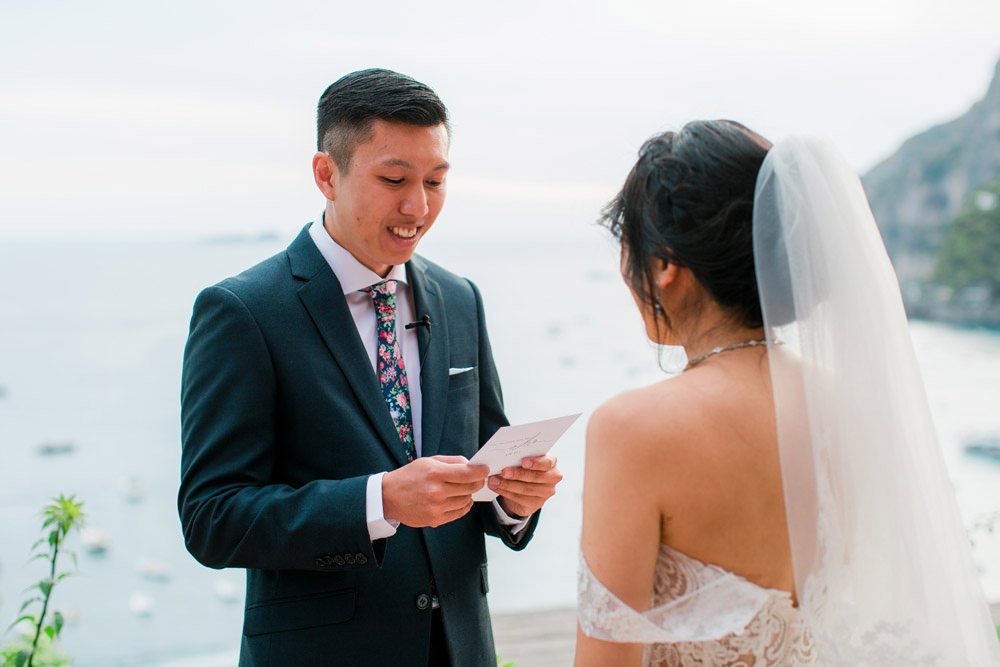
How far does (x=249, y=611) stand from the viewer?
5.51ft

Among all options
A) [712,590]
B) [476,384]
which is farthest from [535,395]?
[712,590]

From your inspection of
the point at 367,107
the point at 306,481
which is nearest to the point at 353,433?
the point at 306,481

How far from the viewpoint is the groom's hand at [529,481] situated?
163cm

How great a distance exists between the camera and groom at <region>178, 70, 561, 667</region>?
1560 millimetres

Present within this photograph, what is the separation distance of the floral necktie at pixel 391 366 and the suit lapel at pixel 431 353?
3 centimetres

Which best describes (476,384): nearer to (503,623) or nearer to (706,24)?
(503,623)

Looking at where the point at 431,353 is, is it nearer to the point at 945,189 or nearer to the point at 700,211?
the point at 700,211

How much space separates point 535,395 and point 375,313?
19.1 ft

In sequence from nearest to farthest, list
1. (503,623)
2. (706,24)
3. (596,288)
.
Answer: (503,623), (706,24), (596,288)

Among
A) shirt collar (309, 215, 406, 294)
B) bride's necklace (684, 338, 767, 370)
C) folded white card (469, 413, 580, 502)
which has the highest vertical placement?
shirt collar (309, 215, 406, 294)

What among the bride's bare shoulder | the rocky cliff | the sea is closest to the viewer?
the bride's bare shoulder

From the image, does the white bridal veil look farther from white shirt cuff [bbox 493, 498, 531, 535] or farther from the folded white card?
white shirt cuff [bbox 493, 498, 531, 535]

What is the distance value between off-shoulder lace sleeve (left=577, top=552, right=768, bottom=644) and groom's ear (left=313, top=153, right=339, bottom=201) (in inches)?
37.1

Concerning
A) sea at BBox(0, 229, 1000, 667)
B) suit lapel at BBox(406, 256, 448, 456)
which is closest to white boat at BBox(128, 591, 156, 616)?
sea at BBox(0, 229, 1000, 667)
